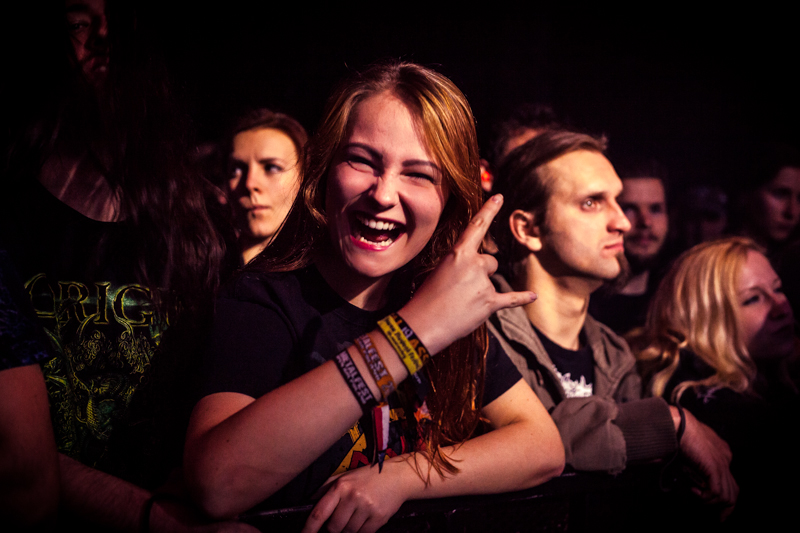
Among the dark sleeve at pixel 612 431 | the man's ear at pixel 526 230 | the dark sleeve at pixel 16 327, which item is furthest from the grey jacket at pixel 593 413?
the dark sleeve at pixel 16 327

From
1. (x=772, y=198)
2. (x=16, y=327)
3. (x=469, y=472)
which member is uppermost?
(x=16, y=327)

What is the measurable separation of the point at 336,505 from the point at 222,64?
1152 mm

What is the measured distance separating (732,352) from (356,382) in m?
1.72

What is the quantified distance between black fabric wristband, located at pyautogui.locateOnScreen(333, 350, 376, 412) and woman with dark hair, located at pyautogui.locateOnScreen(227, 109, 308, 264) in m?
0.75

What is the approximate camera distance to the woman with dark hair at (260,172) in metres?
1.61

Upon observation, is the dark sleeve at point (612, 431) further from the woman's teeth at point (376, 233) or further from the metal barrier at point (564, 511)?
the woman's teeth at point (376, 233)

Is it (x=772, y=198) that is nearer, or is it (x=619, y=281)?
(x=619, y=281)

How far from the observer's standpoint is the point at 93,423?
45.1 inches

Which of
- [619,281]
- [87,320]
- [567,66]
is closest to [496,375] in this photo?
[87,320]

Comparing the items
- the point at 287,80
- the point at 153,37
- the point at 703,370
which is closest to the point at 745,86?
the point at 703,370

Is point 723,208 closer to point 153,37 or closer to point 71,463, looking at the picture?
point 153,37

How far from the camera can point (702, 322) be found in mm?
2100

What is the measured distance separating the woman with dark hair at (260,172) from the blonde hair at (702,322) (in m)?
1.44

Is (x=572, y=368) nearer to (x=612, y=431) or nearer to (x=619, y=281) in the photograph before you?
(x=612, y=431)
